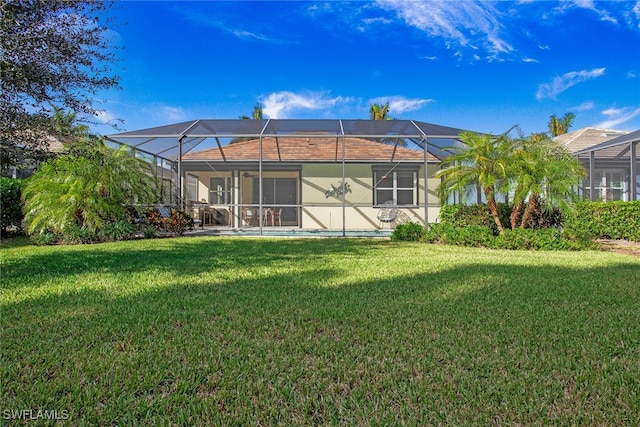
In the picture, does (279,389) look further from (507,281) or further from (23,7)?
(23,7)

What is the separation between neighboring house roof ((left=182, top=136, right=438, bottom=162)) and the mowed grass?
11.0 metres

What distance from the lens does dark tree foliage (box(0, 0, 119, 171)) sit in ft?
13.0

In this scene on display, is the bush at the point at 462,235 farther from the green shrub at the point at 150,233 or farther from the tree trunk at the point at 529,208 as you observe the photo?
the green shrub at the point at 150,233

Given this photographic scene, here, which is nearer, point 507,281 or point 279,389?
point 279,389

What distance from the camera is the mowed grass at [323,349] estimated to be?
1656 millimetres

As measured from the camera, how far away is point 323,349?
7.55ft

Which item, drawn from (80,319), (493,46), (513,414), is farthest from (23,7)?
(493,46)

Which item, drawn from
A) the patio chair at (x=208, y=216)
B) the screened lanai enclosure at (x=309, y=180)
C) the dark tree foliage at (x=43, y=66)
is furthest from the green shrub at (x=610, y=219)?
the patio chair at (x=208, y=216)

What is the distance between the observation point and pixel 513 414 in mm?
1608

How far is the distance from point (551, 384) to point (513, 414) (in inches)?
16.1

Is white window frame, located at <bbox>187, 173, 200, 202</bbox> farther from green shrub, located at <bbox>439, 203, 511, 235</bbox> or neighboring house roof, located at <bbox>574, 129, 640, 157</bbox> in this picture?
neighboring house roof, located at <bbox>574, 129, 640, 157</bbox>

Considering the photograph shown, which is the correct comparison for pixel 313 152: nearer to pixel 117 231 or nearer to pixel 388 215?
pixel 388 215

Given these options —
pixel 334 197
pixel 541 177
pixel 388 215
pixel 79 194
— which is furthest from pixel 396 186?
pixel 79 194

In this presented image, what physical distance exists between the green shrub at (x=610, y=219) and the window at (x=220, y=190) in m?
12.4
